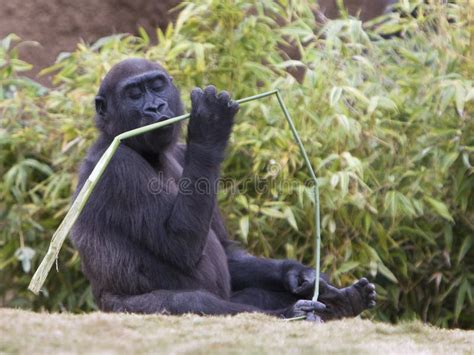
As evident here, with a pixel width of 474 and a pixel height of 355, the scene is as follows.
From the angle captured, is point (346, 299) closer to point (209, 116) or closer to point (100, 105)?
point (209, 116)

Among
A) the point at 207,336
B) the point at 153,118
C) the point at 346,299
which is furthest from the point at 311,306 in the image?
A: the point at 153,118

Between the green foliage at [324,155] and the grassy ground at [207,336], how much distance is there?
70.0 inches

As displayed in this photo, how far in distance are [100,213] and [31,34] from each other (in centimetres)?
396

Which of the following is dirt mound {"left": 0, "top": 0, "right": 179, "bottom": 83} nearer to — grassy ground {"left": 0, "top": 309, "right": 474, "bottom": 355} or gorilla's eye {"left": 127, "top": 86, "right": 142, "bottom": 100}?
gorilla's eye {"left": 127, "top": 86, "right": 142, "bottom": 100}

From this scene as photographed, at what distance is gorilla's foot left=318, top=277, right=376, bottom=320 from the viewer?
4.68m

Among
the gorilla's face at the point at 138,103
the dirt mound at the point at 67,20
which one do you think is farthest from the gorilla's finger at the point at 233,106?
the dirt mound at the point at 67,20

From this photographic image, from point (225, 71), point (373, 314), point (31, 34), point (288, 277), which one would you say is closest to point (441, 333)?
point (288, 277)

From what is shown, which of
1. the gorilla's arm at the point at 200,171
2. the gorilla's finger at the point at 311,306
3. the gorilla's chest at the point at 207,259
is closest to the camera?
the gorilla's finger at the point at 311,306

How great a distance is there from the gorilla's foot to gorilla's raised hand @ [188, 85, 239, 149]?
35.2 inches

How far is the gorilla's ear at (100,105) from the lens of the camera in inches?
194

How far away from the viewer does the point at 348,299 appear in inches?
185

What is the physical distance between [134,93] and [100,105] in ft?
0.71

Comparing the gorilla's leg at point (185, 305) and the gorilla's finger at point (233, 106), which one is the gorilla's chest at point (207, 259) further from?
the gorilla's finger at point (233, 106)

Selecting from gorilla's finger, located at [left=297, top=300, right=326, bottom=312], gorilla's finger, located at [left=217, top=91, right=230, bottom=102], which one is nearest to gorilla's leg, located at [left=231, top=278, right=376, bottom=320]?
gorilla's finger, located at [left=297, top=300, right=326, bottom=312]
